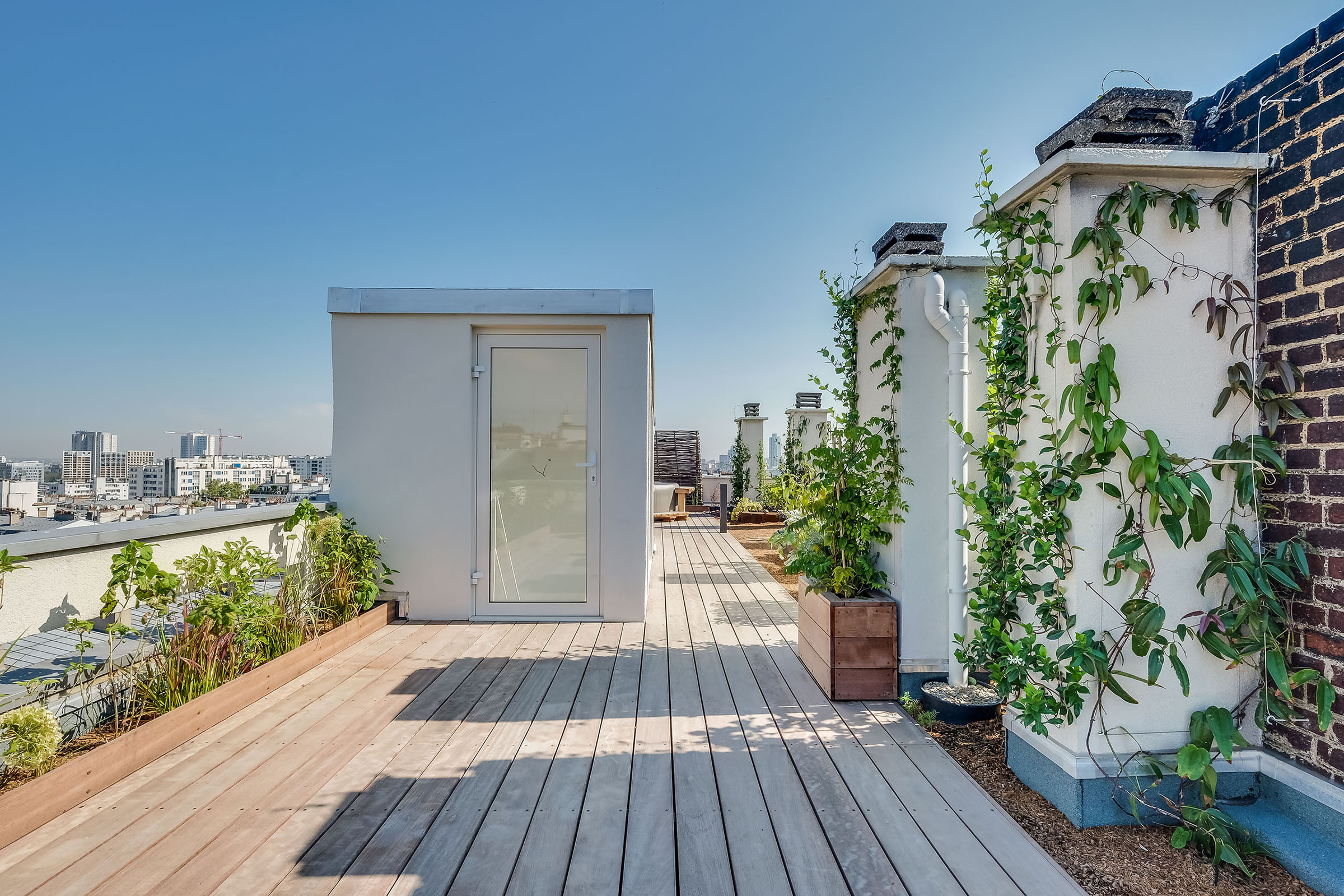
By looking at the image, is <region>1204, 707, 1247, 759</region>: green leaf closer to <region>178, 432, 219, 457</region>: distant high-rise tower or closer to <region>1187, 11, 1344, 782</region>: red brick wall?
<region>1187, 11, 1344, 782</region>: red brick wall

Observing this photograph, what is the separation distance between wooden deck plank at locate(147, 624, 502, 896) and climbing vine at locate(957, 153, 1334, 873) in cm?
221

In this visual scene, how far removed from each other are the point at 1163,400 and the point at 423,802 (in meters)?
2.52

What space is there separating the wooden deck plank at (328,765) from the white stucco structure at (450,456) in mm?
795

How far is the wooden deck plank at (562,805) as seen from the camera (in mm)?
1414

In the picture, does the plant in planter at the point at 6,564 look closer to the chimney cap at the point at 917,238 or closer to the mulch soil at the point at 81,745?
the mulch soil at the point at 81,745

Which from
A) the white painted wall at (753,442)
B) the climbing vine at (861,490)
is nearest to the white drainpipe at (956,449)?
the climbing vine at (861,490)

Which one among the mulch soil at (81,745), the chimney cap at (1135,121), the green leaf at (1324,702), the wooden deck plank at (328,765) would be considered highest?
the chimney cap at (1135,121)

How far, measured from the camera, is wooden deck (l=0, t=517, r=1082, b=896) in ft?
4.65

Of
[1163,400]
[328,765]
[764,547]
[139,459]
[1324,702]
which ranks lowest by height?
[764,547]

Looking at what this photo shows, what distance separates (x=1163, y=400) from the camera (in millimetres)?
1638

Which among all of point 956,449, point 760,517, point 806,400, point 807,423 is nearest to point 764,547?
point 760,517

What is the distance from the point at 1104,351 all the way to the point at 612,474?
119 inches

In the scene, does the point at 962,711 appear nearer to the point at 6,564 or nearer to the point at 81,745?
the point at 81,745

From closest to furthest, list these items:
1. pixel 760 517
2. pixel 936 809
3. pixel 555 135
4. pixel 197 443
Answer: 1. pixel 936 809
2. pixel 555 135
3. pixel 760 517
4. pixel 197 443
